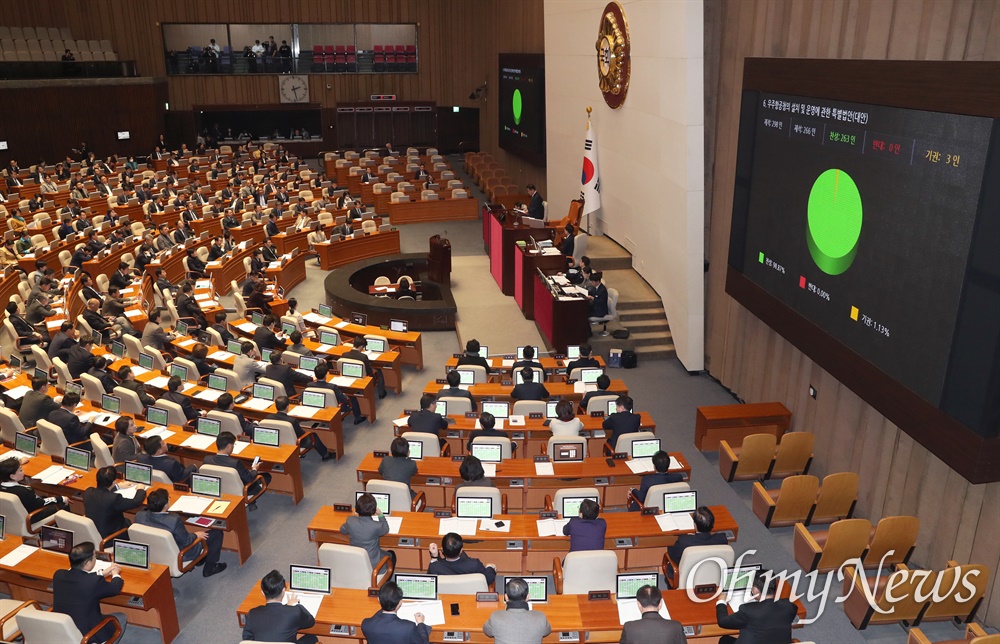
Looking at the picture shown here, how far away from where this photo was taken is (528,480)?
9453 mm

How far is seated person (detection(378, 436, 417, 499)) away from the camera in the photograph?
9.00 m

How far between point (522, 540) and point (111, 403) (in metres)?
6.24

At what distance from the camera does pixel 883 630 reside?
7727 mm

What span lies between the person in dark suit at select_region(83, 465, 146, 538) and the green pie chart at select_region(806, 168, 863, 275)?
8137mm

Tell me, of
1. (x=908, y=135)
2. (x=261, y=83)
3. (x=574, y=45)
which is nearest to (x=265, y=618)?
(x=908, y=135)

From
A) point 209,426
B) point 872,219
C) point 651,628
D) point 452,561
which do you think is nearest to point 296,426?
point 209,426

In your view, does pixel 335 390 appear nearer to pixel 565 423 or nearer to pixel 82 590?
pixel 565 423

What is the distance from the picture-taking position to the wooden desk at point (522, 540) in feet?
26.7

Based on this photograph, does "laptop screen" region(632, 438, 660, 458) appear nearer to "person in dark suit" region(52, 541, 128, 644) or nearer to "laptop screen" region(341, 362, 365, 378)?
"laptop screen" region(341, 362, 365, 378)

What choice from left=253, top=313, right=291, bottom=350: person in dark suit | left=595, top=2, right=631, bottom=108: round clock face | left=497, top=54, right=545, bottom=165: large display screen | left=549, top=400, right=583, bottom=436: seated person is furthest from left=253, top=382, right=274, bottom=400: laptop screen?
left=497, top=54, right=545, bottom=165: large display screen

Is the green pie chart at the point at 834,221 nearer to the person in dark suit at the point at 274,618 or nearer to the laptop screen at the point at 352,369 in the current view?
the laptop screen at the point at 352,369

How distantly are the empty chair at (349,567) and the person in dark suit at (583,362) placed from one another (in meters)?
5.78

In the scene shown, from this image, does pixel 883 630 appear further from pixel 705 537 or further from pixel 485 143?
pixel 485 143

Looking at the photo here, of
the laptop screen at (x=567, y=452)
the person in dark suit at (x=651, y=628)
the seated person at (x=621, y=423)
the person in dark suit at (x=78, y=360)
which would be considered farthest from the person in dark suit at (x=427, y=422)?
the person in dark suit at (x=78, y=360)
